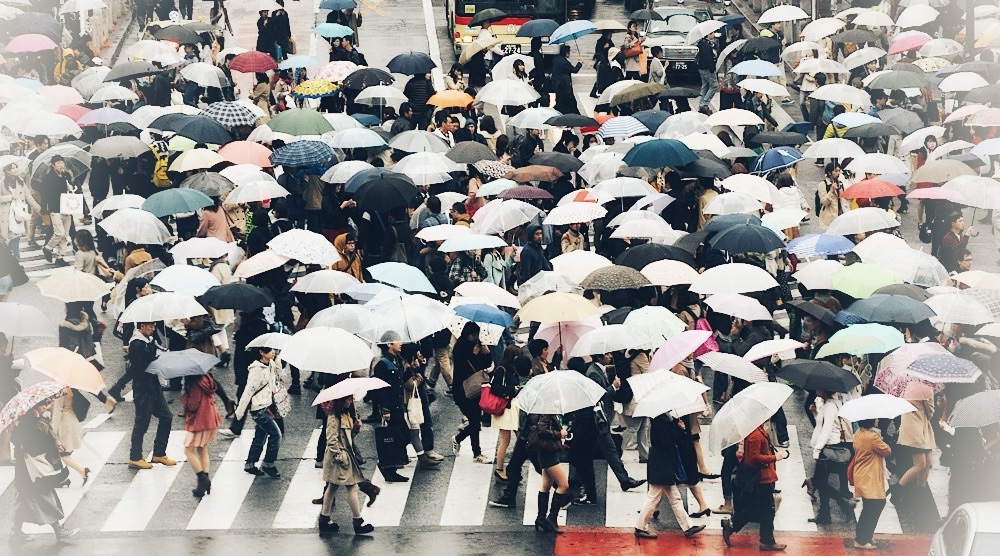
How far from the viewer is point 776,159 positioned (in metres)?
25.2

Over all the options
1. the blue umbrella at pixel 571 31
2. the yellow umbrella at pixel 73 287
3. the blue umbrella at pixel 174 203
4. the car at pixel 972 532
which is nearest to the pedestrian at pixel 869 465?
the car at pixel 972 532

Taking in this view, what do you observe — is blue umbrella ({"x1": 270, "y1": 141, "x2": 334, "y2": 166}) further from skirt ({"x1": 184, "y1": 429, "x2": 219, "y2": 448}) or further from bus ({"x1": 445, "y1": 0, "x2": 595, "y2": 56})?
bus ({"x1": 445, "y1": 0, "x2": 595, "y2": 56})

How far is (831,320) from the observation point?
1948 cm

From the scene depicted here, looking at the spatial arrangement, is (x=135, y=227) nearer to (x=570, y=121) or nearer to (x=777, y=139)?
(x=570, y=121)

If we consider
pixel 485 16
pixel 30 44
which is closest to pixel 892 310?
pixel 485 16

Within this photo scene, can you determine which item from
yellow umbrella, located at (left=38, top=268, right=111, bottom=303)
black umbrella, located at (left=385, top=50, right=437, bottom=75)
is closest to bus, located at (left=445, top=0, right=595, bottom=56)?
black umbrella, located at (left=385, top=50, right=437, bottom=75)

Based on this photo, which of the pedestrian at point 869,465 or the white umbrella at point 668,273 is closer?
the pedestrian at point 869,465

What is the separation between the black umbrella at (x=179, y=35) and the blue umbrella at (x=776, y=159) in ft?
40.4

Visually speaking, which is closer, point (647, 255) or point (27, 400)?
point (27, 400)

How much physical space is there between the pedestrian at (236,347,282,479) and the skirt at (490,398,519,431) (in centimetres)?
233

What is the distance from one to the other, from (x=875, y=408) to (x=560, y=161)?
9.38 metres

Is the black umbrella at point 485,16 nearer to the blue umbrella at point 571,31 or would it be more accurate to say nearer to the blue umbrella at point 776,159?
the blue umbrella at point 571,31

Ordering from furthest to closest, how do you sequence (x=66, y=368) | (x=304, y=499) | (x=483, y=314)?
(x=483, y=314) → (x=304, y=499) → (x=66, y=368)

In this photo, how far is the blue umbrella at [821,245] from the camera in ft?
70.0
